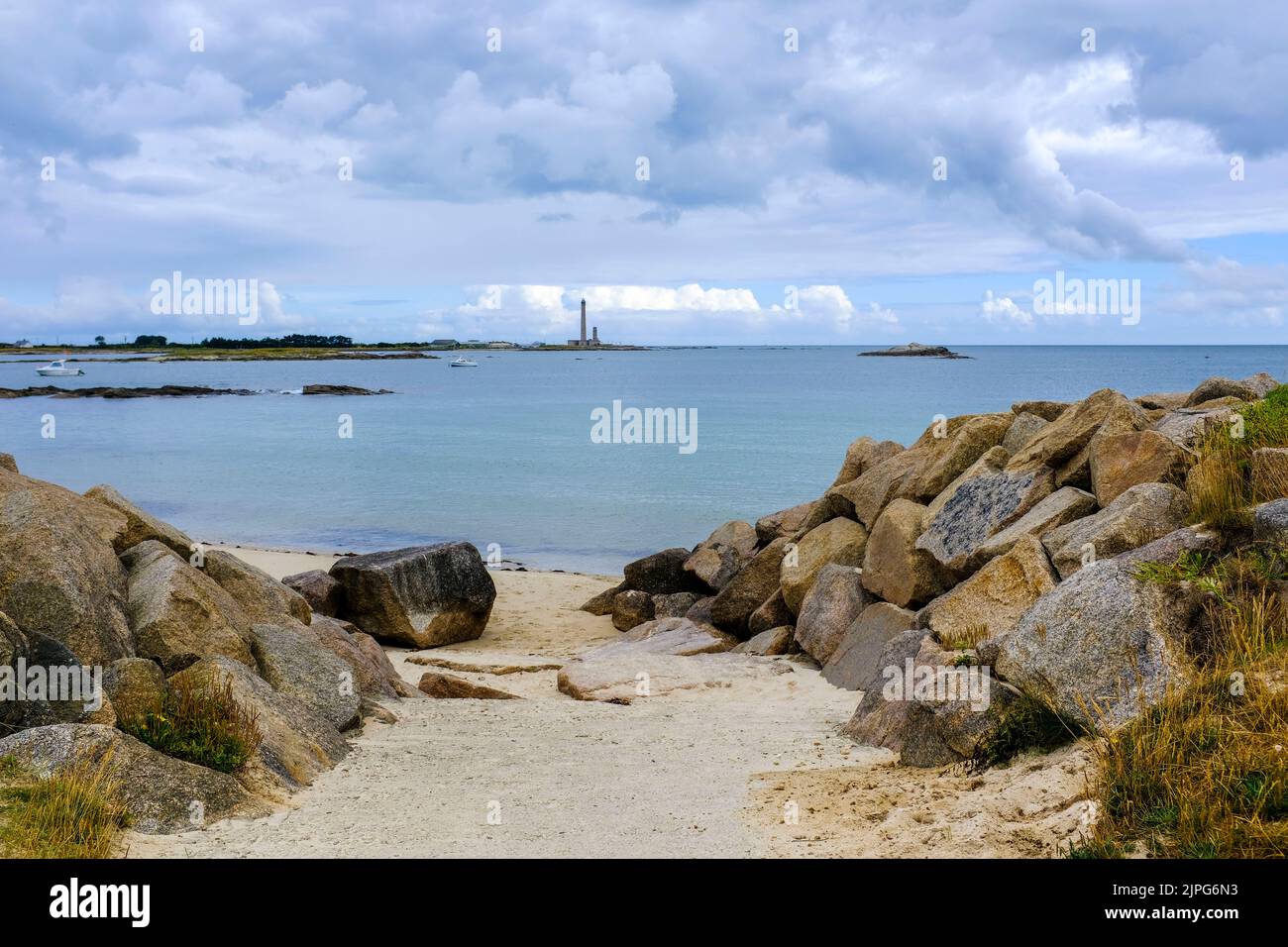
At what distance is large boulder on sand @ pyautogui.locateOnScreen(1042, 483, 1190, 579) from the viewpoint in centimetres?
985

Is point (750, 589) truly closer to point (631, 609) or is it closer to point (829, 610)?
point (829, 610)

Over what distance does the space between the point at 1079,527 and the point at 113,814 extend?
8835 millimetres

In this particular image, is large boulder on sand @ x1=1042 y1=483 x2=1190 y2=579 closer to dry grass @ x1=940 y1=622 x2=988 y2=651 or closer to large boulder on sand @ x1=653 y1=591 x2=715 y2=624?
dry grass @ x1=940 y1=622 x2=988 y2=651

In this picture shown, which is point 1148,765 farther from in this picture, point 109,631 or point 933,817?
point 109,631

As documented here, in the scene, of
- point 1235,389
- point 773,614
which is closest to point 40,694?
point 773,614

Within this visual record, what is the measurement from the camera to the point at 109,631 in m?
9.06

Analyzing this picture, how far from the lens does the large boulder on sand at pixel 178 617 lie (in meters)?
9.52

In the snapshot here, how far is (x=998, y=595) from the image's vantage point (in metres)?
10.8

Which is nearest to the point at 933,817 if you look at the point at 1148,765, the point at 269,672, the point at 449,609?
the point at 1148,765

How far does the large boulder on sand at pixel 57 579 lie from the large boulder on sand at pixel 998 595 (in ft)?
24.8

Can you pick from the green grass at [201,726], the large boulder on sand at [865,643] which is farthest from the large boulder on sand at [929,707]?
the green grass at [201,726]

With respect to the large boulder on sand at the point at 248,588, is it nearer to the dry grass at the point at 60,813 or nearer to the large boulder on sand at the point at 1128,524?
the dry grass at the point at 60,813

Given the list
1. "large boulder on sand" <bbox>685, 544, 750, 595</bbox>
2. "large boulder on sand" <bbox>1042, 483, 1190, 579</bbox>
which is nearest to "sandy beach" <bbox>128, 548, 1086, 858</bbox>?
"large boulder on sand" <bbox>1042, 483, 1190, 579</bbox>
